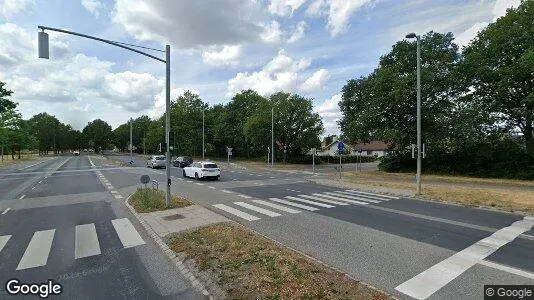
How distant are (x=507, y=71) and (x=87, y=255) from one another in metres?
30.7

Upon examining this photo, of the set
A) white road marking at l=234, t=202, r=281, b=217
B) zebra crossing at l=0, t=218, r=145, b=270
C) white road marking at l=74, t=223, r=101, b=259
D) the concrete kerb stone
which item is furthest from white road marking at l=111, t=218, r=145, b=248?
white road marking at l=234, t=202, r=281, b=217

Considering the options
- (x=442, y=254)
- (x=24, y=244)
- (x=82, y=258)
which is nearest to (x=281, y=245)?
(x=442, y=254)

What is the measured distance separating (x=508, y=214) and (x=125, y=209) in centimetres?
1443

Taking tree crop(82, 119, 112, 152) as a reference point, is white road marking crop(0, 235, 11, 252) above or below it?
below

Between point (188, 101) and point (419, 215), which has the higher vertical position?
point (188, 101)

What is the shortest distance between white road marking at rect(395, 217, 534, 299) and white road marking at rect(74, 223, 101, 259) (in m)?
6.49

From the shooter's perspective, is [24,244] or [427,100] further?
[427,100]

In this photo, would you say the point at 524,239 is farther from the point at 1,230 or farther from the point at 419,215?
the point at 1,230

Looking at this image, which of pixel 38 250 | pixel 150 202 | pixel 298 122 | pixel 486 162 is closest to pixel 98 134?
pixel 298 122

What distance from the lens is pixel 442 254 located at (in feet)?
24.3

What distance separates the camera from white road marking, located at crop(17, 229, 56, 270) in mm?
6953

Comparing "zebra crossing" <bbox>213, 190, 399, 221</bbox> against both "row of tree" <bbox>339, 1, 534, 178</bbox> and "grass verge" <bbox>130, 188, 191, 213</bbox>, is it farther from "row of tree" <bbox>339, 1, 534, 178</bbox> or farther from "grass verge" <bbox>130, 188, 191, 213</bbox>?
"row of tree" <bbox>339, 1, 534, 178</bbox>

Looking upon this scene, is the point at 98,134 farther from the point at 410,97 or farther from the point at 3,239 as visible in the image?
the point at 3,239

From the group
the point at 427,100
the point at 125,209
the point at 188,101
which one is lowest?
the point at 125,209
